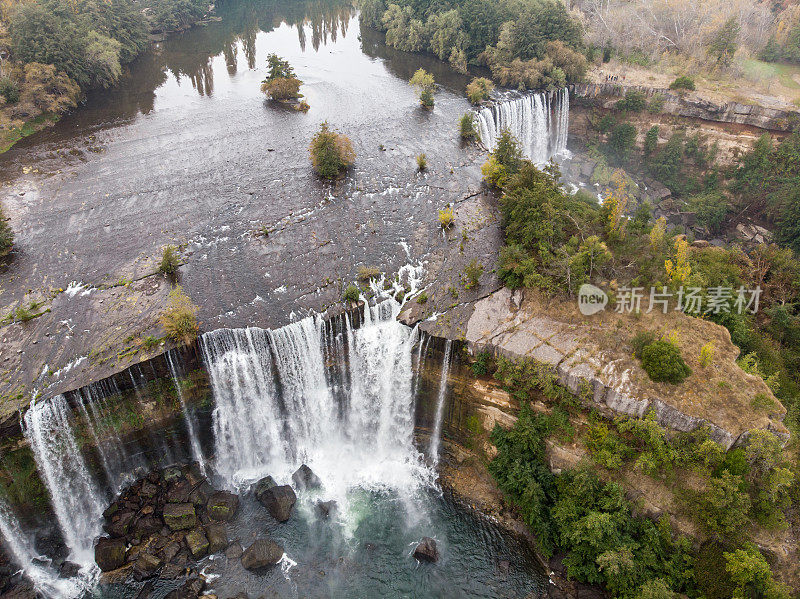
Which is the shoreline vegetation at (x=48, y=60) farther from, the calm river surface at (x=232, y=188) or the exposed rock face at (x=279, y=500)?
the exposed rock face at (x=279, y=500)

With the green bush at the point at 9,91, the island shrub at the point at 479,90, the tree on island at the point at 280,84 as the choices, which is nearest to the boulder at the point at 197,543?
the tree on island at the point at 280,84

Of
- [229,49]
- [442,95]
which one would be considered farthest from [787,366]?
[229,49]

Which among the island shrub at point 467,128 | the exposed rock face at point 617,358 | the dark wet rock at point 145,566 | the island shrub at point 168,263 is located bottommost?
the dark wet rock at point 145,566

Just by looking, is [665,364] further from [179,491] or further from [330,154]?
[330,154]

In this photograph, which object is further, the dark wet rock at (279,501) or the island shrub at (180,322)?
the dark wet rock at (279,501)

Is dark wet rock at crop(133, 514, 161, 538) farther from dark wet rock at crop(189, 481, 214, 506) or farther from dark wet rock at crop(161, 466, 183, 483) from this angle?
dark wet rock at crop(161, 466, 183, 483)

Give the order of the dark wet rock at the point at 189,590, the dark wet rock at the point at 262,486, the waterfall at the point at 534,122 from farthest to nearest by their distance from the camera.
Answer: the waterfall at the point at 534,122
the dark wet rock at the point at 262,486
the dark wet rock at the point at 189,590

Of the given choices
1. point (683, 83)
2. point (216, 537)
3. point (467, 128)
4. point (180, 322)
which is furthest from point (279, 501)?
point (683, 83)
